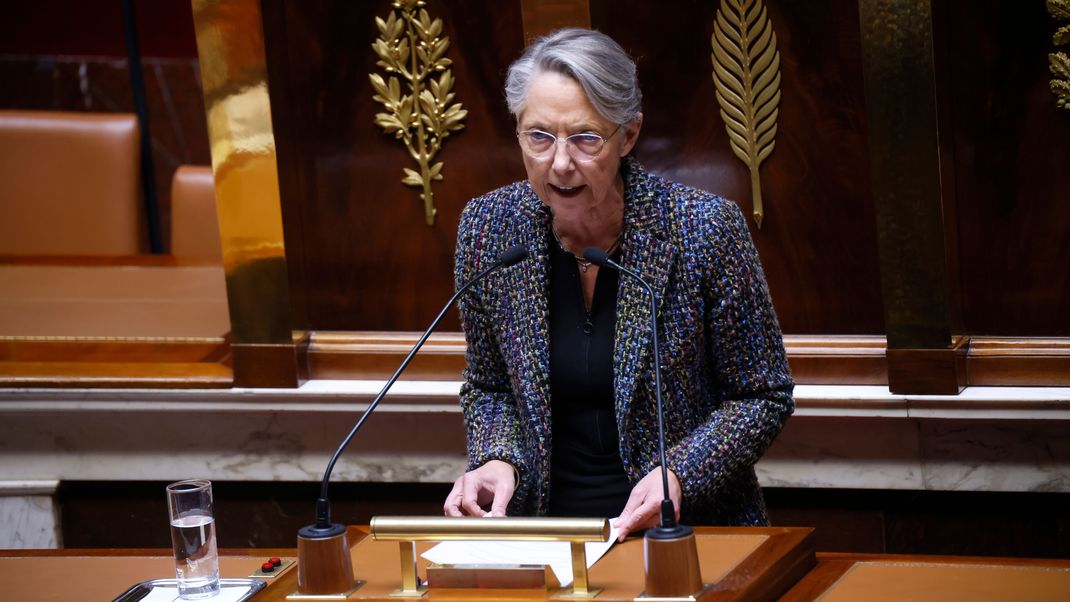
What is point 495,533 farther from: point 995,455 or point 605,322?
point 995,455

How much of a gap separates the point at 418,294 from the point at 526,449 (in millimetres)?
1062

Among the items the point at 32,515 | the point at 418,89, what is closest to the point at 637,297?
the point at 418,89

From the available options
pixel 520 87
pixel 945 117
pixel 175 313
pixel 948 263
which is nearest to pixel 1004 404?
pixel 948 263

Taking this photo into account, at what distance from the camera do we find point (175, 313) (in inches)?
146

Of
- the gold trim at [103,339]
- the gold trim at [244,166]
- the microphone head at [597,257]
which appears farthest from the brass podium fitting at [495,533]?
the gold trim at [103,339]

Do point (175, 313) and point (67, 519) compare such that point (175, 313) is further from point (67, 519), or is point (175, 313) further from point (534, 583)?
point (534, 583)

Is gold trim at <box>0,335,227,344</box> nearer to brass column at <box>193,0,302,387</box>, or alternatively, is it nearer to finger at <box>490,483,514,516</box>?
brass column at <box>193,0,302,387</box>

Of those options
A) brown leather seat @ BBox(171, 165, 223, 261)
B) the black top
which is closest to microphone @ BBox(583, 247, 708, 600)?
the black top

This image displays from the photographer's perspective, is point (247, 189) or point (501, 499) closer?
point (501, 499)

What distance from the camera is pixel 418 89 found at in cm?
312

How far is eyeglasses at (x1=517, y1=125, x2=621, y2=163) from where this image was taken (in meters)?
2.10

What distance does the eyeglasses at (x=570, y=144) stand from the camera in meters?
2.10

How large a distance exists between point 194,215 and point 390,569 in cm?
261

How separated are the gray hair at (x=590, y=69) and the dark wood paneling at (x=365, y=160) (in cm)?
93
